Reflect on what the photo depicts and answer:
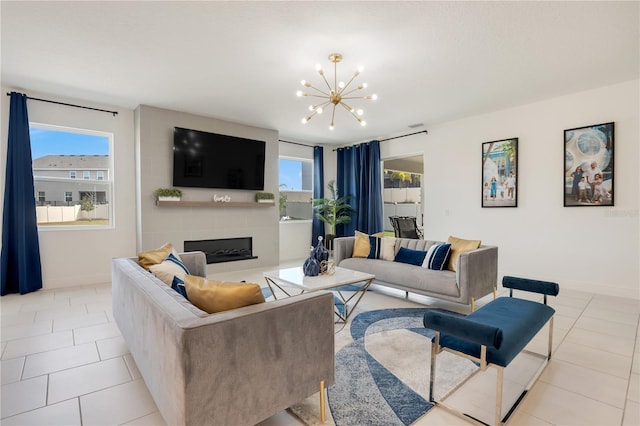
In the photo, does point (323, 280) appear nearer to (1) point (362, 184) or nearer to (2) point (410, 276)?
(2) point (410, 276)

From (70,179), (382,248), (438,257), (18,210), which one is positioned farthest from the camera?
(70,179)

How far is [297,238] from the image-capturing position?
23.7ft

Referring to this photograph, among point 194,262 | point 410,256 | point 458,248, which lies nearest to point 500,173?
point 458,248

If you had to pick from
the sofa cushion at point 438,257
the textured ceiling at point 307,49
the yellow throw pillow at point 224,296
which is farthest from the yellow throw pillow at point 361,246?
the yellow throw pillow at point 224,296

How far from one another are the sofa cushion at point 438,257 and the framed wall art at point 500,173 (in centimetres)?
199

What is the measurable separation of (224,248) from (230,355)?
15.1 feet

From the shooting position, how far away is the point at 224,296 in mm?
1550

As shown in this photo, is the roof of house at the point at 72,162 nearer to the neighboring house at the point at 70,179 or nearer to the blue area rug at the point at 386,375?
the neighboring house at the point at 70,179

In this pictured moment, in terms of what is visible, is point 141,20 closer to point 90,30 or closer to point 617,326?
point 90,30

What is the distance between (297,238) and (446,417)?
566 centimetres

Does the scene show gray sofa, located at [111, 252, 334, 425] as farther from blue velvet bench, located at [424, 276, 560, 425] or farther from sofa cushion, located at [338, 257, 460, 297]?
sofa cushion, located at [338, 257, 460, 297]

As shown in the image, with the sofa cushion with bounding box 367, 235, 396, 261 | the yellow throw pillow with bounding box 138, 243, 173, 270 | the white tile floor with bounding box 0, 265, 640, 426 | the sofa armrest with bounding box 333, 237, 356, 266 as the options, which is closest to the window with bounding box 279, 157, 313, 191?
the sofa armrest with bounding box 333, 237, 356, 266

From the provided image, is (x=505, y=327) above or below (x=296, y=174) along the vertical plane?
below

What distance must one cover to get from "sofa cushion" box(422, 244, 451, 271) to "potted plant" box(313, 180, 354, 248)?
3.44 metres
